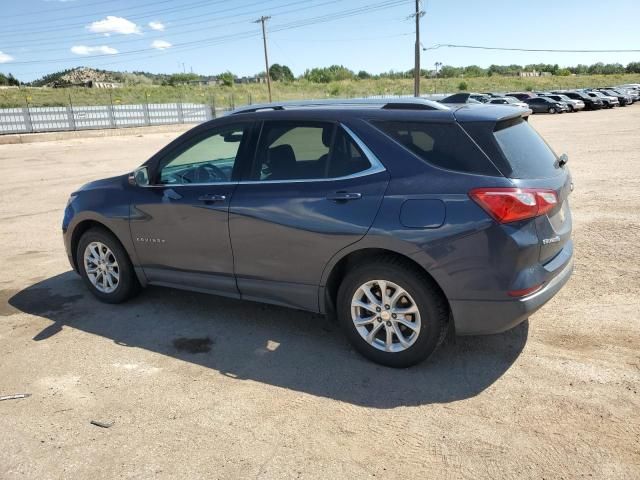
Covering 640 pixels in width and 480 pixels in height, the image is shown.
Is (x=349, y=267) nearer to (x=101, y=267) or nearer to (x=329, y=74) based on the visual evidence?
(x=101, y=267)

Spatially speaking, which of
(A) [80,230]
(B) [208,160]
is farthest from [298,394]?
(A) [80,230]

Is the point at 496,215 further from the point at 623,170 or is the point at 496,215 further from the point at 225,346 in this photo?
the point at 623,170

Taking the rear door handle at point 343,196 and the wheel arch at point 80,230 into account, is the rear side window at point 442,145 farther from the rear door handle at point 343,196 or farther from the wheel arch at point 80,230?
the wheel arch at point 80,230

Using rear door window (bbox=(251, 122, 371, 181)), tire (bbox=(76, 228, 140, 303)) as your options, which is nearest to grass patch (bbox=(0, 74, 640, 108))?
tire (bbox=(76, 228, 140, 303))

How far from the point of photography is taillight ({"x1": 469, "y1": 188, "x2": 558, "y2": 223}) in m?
3.25

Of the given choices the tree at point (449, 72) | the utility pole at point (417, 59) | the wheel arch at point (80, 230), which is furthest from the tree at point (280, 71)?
the wheel arch at point (80, 230)

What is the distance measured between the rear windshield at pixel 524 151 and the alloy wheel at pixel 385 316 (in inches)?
41.4

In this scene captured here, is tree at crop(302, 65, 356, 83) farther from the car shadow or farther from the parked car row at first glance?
the car shadow

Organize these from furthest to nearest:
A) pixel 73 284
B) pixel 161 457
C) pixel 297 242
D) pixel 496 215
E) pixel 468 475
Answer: pixel 73 284, pixel 297 242, pixel 496 215, pixel 161 457, pixel 468 475

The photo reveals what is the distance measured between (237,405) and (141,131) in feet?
112

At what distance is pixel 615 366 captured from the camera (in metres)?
3.65

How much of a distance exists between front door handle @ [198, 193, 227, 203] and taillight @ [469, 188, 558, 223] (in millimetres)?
1945

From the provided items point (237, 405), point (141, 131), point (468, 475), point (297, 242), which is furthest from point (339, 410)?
point (141, 131)

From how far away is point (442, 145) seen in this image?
11.5 ft
